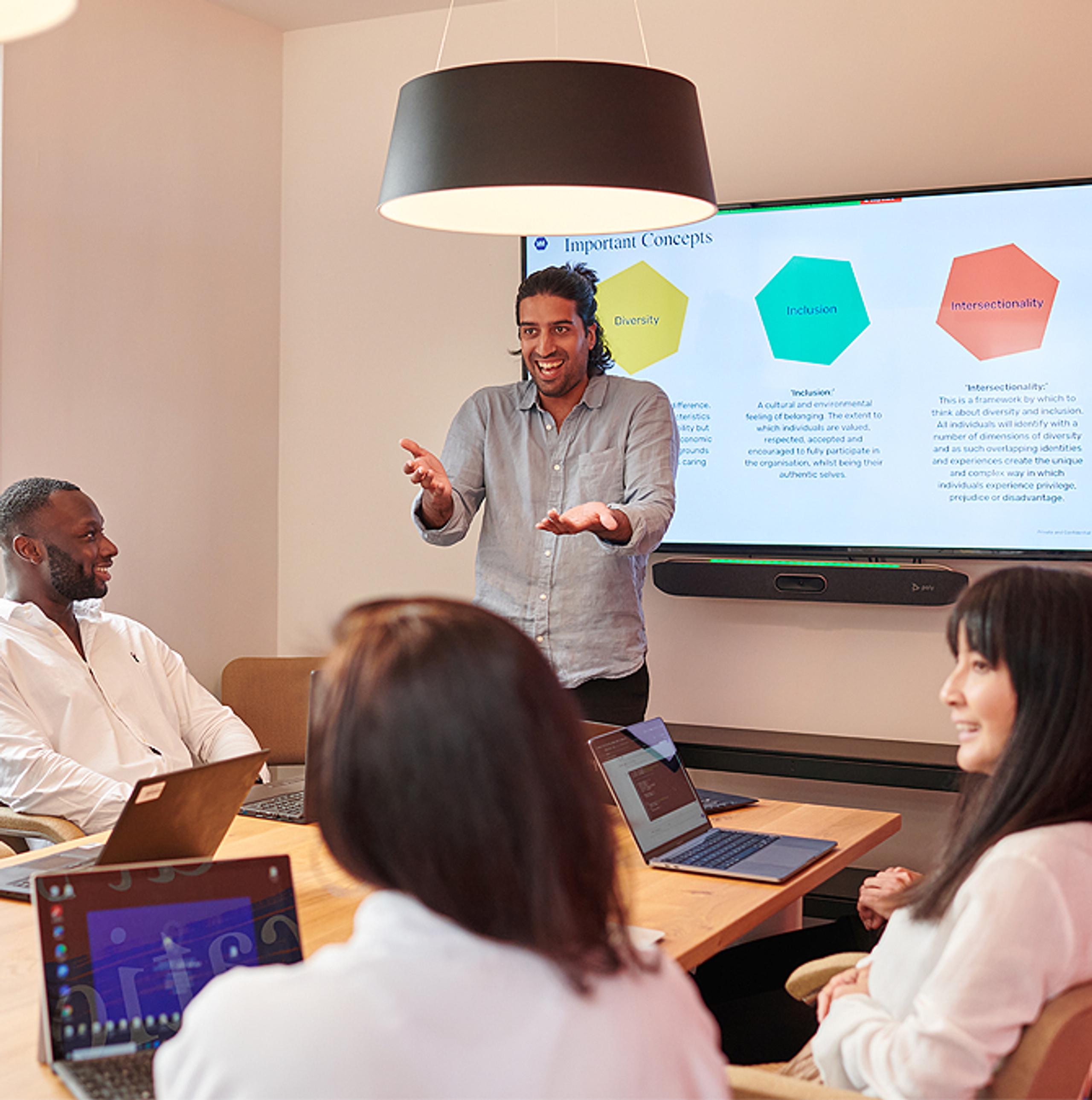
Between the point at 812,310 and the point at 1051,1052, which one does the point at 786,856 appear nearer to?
the point at 1051,1052

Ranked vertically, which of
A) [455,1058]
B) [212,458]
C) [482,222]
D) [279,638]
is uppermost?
[482,222]

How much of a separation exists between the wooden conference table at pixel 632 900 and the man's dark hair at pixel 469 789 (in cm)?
28

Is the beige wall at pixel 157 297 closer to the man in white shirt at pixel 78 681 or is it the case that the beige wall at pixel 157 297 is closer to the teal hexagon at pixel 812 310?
the man in white shirt at pixel 78 681

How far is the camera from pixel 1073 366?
11.1 feet

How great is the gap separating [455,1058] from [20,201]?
339cm

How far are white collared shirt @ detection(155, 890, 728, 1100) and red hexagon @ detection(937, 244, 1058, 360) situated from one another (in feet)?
9.81

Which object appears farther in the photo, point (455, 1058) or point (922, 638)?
point (922, 638)

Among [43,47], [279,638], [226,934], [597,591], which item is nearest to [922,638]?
[597,591]

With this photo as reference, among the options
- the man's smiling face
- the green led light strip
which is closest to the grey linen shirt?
the man's smiling face

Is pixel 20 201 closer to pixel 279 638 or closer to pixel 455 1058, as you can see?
pixel 279 638

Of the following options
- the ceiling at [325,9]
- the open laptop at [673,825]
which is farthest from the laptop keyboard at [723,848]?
the ceiling at [325,9]

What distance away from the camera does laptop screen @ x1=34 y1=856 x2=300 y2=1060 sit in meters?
1.25

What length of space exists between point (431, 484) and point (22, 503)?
102 cm

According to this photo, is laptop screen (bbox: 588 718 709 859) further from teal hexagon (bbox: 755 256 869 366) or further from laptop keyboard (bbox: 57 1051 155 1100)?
teal hexagon (bbox: 755 256 869 366)
